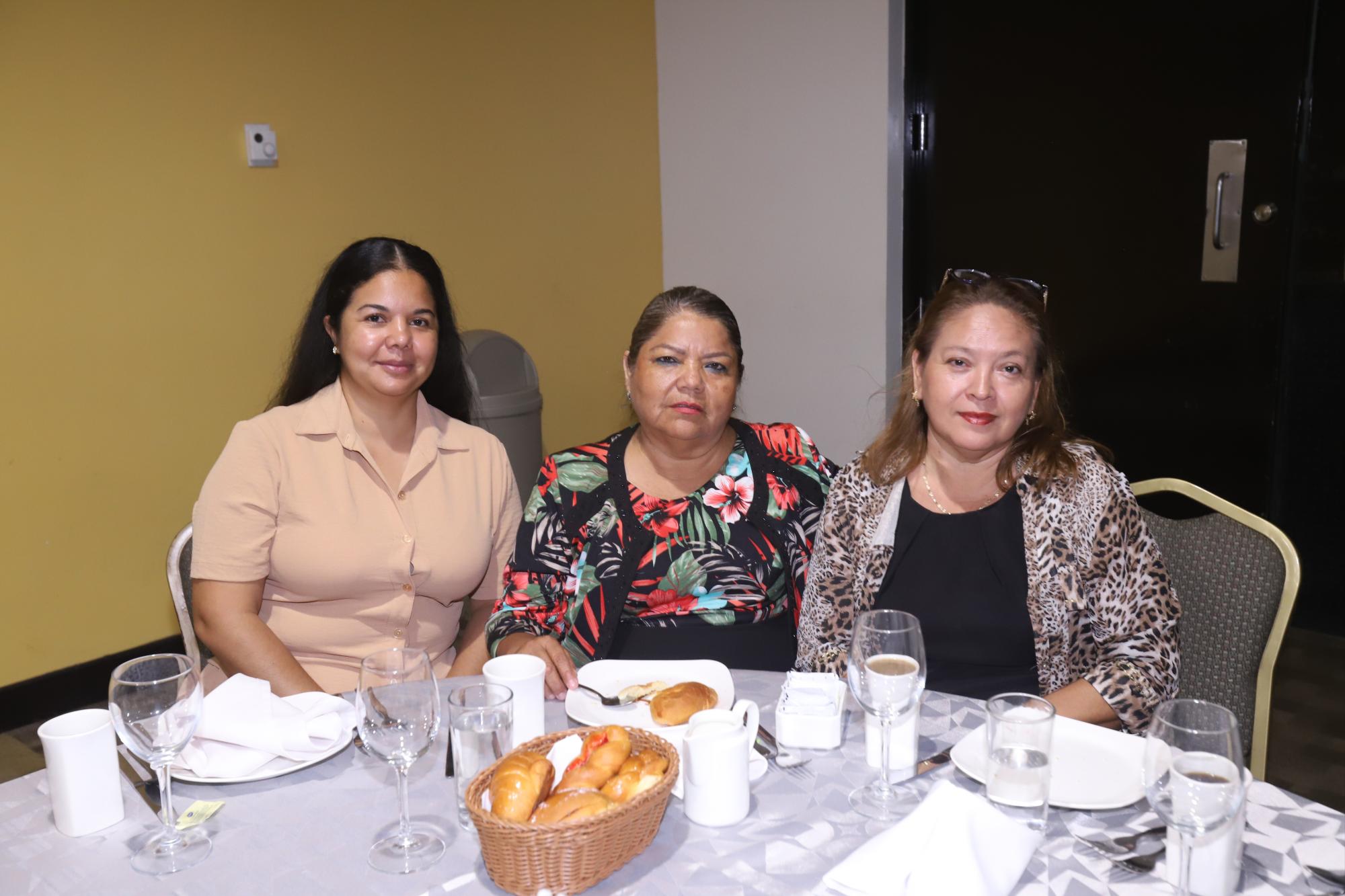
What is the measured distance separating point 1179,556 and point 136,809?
62.1 inches

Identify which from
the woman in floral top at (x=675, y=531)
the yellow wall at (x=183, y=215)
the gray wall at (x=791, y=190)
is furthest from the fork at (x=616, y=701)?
the gray wall at (x=791, y=190)

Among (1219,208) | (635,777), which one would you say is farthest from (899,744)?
(1219,208)

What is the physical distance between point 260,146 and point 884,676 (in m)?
3.15

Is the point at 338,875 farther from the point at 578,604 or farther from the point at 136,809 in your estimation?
the point at 578,604

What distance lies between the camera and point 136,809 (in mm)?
1263

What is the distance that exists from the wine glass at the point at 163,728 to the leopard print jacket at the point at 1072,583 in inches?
37.3

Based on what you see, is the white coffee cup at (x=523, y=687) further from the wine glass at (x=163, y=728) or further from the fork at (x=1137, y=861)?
the fork at (x=1137, y=861)

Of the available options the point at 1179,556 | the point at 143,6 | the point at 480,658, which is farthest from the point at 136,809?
the point at 143,6

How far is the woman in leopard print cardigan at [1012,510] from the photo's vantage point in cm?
169

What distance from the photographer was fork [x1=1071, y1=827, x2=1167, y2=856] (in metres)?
1.11

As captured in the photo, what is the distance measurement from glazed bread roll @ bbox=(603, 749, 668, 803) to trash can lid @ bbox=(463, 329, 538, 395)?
2.69m

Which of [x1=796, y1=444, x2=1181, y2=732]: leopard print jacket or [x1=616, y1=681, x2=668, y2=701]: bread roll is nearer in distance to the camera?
[x1=616, y1=681, x2=668, y2=701]: bread roll

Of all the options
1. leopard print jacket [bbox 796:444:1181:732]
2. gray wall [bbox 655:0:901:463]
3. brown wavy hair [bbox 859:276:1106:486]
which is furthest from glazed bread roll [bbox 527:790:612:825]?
gray wall [bbox 655:0:901:463]

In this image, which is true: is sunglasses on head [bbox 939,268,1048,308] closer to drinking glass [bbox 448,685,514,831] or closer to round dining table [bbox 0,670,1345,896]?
round dining table [bbox 0,670,1345,896]
